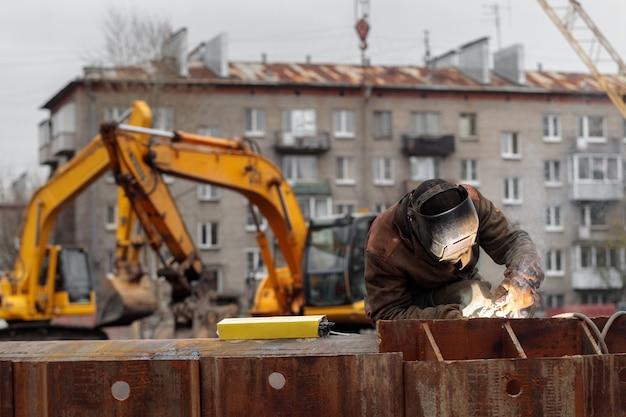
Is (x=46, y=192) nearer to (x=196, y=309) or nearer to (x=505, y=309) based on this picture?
(x=196, y=309)

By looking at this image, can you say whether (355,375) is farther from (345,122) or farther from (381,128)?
(381,128)

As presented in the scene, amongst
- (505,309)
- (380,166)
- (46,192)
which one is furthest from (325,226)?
(380,166)

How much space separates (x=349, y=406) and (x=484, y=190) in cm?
5600

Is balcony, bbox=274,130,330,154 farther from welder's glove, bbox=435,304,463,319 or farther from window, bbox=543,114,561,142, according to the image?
welder's glove, bbox=435,304,463,319

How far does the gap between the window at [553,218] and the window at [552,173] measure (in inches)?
52.7

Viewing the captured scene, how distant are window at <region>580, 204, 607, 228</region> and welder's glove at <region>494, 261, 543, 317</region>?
55.5 meters

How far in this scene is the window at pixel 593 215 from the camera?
198ft

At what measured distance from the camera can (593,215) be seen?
6122 centimetres

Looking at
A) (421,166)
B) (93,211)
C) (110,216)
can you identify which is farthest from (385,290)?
(421,166)

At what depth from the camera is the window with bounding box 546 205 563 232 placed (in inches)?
2347

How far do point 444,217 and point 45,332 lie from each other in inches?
658

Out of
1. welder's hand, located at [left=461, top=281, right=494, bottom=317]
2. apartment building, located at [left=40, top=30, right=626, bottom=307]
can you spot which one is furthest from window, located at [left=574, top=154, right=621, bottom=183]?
welder's hand, located at [left=461, top=281, right=494, bottom=317]

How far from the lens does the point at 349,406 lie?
4.34 meters

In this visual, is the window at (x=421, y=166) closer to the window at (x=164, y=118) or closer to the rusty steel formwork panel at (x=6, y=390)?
the window at (x=164, y=118)
